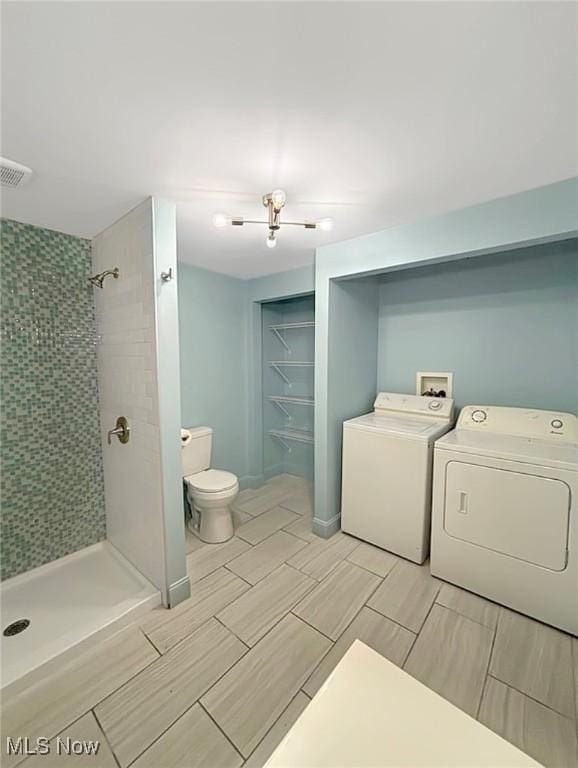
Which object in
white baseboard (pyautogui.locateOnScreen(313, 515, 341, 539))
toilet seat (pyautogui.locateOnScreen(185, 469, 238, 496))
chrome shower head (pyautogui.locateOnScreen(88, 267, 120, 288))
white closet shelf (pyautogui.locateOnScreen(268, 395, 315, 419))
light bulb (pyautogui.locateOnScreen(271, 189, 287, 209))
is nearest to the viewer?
light bulb (pyautogui.locateOnScreen(271, 189, 287, 209))

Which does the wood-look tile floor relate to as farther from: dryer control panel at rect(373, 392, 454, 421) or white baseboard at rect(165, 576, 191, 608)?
dryer control panel at rect(373, 392, 454, 421)

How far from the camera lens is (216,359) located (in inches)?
116

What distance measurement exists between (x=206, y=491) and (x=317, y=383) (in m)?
1.17

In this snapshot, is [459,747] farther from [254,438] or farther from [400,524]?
[254,438]

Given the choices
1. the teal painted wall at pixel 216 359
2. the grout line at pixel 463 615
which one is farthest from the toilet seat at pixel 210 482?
the grout line at pixel 463 615

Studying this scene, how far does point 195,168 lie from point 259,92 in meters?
0.50

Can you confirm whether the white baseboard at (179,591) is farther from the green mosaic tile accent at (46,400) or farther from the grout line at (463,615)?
the grout line at (463,615)

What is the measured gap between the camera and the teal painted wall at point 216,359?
2.69 m

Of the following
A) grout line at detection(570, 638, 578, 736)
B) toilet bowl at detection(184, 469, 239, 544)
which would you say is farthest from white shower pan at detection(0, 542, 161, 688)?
grout line at detection(570, 638, 578, 736)

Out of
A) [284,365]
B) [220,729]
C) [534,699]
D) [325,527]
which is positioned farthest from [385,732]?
[284,365]

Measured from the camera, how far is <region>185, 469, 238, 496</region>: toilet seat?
2270mm

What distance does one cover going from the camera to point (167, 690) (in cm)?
130

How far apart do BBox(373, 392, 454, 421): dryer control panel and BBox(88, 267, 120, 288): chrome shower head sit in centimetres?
216

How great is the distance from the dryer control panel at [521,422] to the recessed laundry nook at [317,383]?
17mm
